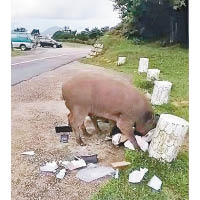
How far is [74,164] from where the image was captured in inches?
72.4

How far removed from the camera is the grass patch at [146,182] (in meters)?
1.61

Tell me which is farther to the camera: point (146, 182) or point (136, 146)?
point (136, 146)

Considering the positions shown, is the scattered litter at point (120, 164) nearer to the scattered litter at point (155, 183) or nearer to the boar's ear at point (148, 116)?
the scattered litter at point (155, 183)

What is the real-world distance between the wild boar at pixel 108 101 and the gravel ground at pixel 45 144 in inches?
6.4

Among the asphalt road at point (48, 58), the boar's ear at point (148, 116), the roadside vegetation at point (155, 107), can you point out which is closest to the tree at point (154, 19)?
the roadside vegetation at point (155, 107)

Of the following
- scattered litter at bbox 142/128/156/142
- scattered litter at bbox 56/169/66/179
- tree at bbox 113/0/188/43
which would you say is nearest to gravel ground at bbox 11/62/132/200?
scattered litter at bbox 56/169/66/179

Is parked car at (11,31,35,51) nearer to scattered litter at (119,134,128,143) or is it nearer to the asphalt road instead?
the asphalt road

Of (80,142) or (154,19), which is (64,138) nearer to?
(80,142)

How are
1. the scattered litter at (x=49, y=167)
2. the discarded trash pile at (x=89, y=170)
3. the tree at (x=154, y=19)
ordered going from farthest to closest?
the tree at (x=154, y=19)
the scattered litter at (x=49, y=167)
the discarded trash pile at (x=89, y=170)

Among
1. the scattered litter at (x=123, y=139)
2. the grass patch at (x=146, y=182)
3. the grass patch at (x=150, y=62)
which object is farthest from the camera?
the grass patch at (x=150, y=62)

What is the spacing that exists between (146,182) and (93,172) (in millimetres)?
250

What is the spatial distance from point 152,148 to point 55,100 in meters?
0.92

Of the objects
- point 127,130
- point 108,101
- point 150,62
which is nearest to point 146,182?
point 127,130

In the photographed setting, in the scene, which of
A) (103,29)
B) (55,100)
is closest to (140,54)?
(55,100)
